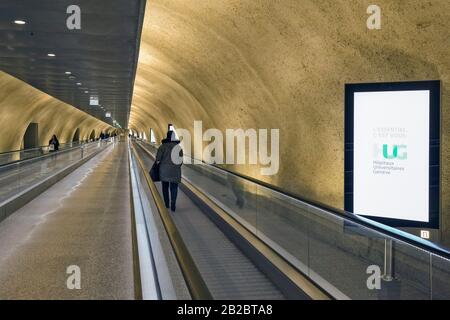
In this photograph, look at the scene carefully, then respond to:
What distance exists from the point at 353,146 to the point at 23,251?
4.30m

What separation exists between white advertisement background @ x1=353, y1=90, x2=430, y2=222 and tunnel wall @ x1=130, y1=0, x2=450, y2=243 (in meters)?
0.94

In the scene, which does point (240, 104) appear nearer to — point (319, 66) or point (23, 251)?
point (319, 66)

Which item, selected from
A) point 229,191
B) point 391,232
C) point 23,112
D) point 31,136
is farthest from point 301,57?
point 31,136

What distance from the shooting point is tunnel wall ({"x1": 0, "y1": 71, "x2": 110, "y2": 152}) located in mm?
18158

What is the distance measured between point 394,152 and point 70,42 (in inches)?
271

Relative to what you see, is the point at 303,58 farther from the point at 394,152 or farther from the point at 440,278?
the point at 440,278

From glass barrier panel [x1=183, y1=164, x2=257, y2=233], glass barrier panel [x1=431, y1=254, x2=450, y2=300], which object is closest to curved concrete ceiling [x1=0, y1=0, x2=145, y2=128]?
glass barrier panel [x1=183, y1=164, x2=257, y2=233]

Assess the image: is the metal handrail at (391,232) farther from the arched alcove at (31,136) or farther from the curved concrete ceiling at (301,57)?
the arched alcove at (31,136)

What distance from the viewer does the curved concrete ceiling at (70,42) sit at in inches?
283

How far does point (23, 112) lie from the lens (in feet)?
74.9

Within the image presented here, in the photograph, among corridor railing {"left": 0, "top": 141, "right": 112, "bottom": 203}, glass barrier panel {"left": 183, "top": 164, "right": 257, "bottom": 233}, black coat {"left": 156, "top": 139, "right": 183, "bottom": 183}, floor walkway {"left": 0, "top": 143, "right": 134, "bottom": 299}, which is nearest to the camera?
floor walkway {"left": 0, "top": 143, "right": 134, "bottom": 299}

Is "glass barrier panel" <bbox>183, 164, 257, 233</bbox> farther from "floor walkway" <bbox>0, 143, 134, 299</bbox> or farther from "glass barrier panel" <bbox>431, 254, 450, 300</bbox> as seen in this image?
"glass barrier panel" <bbox>431, 254, 450, 300</bbox>
